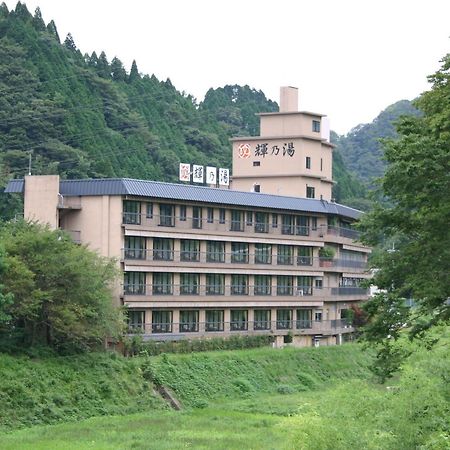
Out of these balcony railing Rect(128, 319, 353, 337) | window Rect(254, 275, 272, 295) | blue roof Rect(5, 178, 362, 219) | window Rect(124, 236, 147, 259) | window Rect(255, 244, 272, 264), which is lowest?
balcony railing Rect(128, 319, 353, 337)

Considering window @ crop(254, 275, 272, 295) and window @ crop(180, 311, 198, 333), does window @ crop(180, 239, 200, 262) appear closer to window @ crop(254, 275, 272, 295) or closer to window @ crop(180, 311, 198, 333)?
window @ crop(180, 311, 198, 333)

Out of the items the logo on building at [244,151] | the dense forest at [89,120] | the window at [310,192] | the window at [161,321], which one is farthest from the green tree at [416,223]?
the dense forest at [89,120]

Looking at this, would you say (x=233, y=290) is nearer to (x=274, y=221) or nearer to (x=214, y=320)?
(x=214, y=320)

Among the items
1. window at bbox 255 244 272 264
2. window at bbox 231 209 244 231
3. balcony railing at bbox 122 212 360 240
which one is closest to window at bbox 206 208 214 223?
balcony railing at bbox 122 212 360 240

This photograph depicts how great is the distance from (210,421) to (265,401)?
7159mm

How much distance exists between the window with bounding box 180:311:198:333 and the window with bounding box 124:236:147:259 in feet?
15.3

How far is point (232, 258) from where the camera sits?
6200 cm

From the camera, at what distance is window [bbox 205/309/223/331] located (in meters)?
60.2

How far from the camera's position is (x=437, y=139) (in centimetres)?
3061

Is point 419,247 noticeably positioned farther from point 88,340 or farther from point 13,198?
point 13,198

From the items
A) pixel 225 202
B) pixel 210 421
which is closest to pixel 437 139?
pixel 210 421

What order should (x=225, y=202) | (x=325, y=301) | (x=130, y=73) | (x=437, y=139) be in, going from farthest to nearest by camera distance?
(x=130, y=73), (x=325, y=301), (x=225, y=202), (x=437, y=139)

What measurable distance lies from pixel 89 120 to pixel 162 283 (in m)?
40.1

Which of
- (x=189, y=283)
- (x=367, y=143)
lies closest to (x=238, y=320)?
(x=189, y=283)
